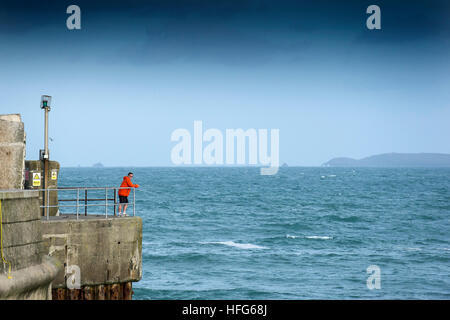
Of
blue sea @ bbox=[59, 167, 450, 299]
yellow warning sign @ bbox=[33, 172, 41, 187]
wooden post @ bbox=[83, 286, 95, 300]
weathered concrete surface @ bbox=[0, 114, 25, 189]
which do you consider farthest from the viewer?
blue sea @ bbox=[59, 167, 450, 299]

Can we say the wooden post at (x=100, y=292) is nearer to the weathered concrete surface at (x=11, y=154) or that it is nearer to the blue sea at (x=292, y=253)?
the weathered concrete surface at (x=11, y=154)

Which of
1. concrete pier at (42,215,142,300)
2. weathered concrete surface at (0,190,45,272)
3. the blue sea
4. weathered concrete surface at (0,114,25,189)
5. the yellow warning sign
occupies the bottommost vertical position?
the blue sea

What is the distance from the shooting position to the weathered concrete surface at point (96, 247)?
1447 centimetres

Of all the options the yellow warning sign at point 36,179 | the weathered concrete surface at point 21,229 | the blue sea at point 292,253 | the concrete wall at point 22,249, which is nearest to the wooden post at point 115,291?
the concrete wall at point 22,249

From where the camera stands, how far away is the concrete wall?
9.90 meters

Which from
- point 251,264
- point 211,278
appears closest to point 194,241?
point 251,264

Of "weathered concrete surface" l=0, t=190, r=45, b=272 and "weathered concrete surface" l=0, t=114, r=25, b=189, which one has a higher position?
"weathered concrete surface" l=0, t=114, r=25, b=189


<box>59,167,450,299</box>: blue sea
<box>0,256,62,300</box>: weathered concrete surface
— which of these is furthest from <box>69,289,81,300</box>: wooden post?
<box>59,167,450,299</box>: blue sea

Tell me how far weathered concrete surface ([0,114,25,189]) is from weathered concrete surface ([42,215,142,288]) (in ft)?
10.1

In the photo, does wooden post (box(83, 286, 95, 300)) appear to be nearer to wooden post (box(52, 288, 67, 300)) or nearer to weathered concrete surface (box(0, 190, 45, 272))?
wooden post (box(52, 288, 67, 300))

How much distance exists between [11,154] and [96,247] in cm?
418

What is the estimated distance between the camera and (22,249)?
10.3 m
